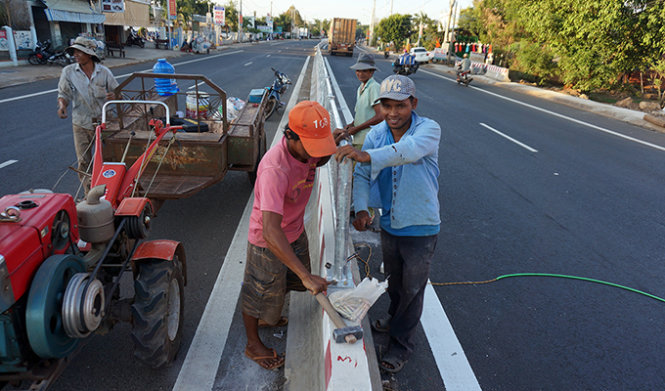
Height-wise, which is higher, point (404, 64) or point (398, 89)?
point (398, 89)

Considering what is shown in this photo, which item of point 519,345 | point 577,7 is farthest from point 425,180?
point 577,7

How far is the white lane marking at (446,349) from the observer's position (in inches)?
117

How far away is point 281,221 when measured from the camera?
2441mm

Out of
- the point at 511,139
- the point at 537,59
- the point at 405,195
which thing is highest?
the point at 537,59

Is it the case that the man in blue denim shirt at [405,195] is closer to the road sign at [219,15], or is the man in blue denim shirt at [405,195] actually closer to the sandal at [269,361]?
the sandal at [269,361]

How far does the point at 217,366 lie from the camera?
2.94 m

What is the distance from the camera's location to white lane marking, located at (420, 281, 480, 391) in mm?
2972

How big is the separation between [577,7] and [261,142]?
68.4 feet

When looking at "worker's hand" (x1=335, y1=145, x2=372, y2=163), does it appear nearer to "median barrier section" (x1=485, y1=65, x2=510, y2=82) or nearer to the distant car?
"median barrier section" (x1=485, y1=65, x2=510, y2=82)

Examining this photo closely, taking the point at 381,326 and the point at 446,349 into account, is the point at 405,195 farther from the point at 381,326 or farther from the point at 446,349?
the point at 446,349

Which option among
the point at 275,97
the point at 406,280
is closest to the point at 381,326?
the point at 406,280

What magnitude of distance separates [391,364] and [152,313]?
1.70 meters

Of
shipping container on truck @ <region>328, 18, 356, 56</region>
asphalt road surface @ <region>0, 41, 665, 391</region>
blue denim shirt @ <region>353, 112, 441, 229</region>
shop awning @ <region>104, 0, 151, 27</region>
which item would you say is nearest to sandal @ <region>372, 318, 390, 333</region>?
asphalt road surface @ <region>0, 41, 665, 391</region>

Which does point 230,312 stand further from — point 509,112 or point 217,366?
point 509,112
